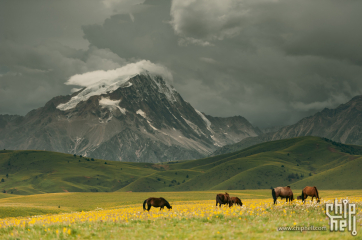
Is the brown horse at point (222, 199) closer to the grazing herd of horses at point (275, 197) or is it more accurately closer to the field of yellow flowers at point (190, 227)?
the grazing herd of horses at point (275, 197)

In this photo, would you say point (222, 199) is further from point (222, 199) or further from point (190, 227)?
point (190, 227)

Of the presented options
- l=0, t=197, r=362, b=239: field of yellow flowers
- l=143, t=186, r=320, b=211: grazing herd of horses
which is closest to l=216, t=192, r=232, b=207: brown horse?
l=143, t=186, r=320, b=211: grazing herd of horses

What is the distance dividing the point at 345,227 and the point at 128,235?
1555 centimetres

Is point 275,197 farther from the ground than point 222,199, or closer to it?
farther from the ground

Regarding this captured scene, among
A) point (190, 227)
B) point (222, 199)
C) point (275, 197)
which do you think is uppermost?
point (275, 197)

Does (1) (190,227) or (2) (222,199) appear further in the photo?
(2) (222,199)

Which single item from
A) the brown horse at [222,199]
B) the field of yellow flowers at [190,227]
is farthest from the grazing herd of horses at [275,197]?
the field of yellow flowers at [190,227]

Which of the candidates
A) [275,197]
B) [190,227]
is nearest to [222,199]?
[275,197]

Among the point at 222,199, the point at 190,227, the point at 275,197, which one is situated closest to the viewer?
the point at 190,227

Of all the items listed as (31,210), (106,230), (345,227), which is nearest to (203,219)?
(106,230)

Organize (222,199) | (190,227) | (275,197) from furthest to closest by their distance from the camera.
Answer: (222,199) < (275,197) < (190,227)

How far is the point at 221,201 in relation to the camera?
41812 mm

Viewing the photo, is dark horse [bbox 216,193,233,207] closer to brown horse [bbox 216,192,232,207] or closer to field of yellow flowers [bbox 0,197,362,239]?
brown horse [bbox 216,192,232,207]

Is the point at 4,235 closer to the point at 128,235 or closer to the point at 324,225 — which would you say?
the point at 128,235
